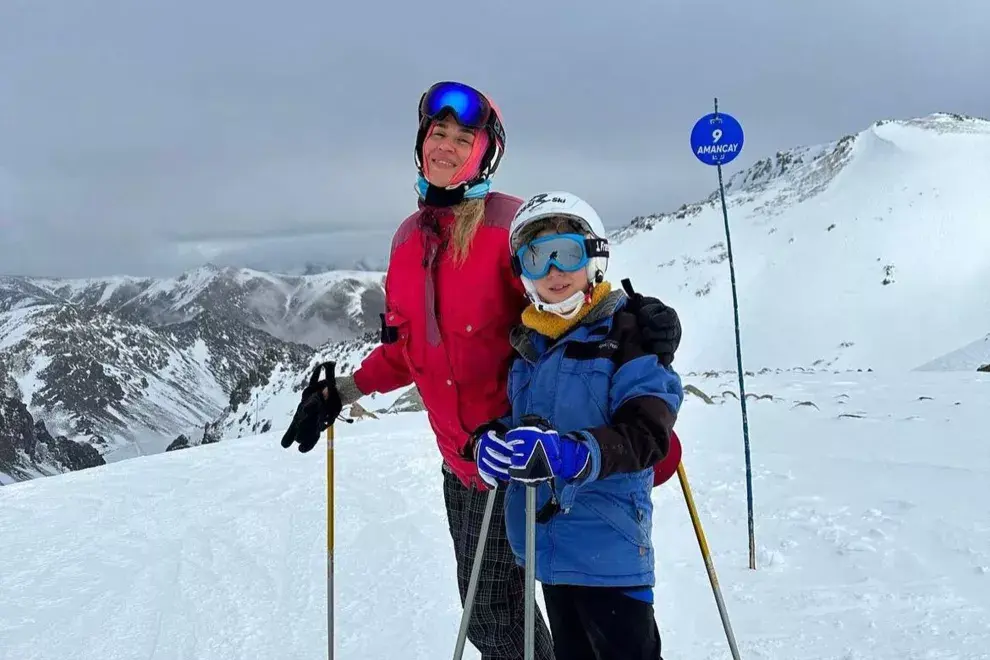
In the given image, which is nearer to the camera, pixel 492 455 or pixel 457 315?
pixel 492 455

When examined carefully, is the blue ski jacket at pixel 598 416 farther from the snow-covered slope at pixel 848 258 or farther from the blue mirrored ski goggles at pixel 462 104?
the snow-covered slope at pixel 848 258

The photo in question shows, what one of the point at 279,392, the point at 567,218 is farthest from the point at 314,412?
the point at 279,392

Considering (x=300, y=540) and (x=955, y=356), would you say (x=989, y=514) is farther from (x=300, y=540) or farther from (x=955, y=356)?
(x=955, y=356)

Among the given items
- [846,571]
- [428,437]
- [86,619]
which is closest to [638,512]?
[846,571]

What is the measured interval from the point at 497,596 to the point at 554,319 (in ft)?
4.17

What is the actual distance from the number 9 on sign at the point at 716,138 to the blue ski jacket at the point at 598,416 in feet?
11.3

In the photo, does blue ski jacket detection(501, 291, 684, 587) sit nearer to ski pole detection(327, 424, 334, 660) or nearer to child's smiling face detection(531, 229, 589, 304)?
child's smiling face detection(531, 229, 589, 304)

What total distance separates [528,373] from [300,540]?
431 centimetres

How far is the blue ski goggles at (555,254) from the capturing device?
2609mm

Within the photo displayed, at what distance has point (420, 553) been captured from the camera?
5.80 metres

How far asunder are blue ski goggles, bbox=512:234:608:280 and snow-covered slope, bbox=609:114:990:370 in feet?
56.4

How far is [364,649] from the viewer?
13.9 ft

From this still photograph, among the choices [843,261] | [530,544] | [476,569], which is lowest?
[476,569]

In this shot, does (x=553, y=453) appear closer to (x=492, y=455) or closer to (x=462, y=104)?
(x=492, y=455)
